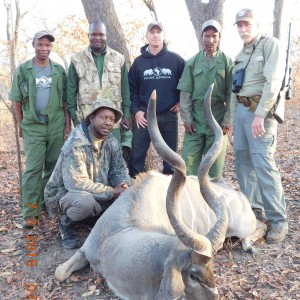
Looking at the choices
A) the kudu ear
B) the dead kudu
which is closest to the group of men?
the dead kudu

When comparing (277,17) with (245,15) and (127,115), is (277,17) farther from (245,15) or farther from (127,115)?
(127,115)

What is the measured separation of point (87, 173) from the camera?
A: 486cm

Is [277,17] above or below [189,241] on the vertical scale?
above

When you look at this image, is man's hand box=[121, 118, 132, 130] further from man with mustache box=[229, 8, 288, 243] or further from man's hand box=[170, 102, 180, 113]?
man with mustache box=[229, 8, 288, 243]

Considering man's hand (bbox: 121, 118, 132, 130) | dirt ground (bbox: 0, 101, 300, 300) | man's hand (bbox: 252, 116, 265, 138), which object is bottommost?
dirt ground (bbox: 0, 101, 300, 300)

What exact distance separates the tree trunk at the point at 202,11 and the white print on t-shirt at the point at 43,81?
3112 mm

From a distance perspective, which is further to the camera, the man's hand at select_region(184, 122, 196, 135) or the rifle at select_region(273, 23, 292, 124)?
the man's hand at select_region(184, 122, 196, 135)

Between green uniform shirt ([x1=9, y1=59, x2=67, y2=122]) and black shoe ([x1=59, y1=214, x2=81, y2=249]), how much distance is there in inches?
56.9

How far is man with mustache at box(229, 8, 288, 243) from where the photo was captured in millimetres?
4707

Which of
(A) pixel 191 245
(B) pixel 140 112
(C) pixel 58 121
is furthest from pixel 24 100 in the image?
(A) pixel 191 245

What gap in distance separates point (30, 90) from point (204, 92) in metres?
2.34

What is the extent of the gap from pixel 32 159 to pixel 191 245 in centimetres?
324

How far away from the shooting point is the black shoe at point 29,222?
213 inches

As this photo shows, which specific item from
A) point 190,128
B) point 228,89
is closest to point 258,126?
point 228,89
